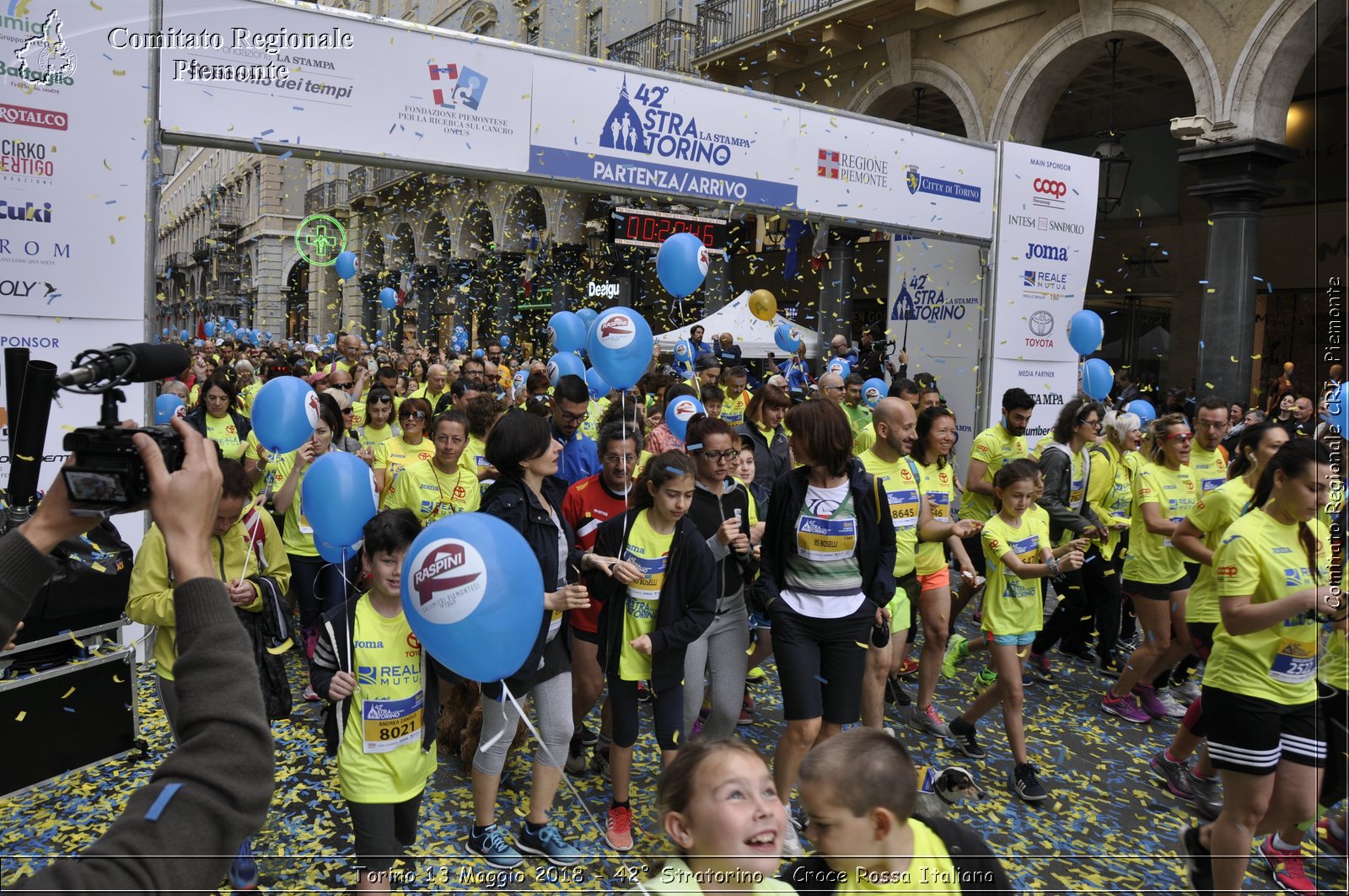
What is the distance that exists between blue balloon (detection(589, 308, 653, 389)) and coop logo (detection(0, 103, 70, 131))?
3407mm

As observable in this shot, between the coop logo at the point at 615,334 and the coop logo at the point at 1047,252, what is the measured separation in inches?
263

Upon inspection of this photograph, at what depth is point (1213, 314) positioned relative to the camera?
11.5 metres

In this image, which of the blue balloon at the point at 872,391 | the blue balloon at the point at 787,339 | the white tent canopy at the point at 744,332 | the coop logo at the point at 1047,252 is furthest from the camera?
the white tent canopy at the point at 744,332

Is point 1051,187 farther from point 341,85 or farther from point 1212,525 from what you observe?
point 341,85

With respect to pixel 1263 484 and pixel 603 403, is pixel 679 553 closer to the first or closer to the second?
pixel 1263 484

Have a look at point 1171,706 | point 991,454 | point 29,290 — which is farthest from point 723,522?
point 29,290

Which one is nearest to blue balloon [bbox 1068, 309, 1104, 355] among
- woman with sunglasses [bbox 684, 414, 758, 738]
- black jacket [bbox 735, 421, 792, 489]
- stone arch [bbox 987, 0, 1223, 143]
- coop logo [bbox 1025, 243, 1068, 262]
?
coop logo [bbox 1025, 243, 1068, 262]

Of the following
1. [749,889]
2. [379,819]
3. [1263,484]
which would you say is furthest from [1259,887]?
[379,819]

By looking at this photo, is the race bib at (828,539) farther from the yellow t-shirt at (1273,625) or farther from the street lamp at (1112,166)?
the street lamp at (1112,166)

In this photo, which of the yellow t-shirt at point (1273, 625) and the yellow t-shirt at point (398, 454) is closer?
the yellow t-shirt at point (1273, 625)

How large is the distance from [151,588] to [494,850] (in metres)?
1.73

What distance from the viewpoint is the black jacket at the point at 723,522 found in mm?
4254

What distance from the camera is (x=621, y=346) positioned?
5.64 meters

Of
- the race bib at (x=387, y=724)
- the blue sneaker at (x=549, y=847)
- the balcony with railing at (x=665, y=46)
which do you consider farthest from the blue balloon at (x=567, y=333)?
the balcony with railing at (x=665, y=46)
